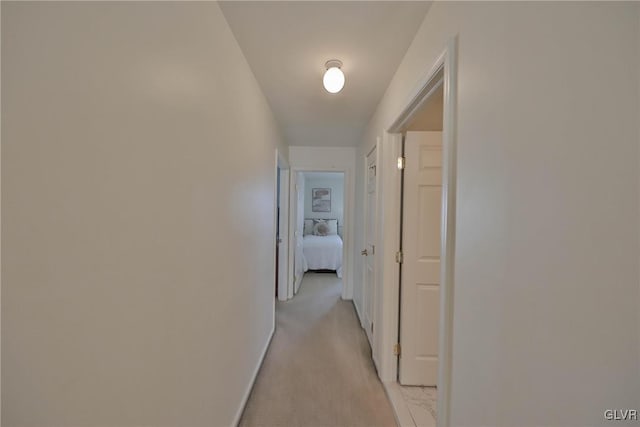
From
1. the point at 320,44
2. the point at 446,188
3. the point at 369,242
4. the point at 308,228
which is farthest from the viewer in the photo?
the point at 308,228

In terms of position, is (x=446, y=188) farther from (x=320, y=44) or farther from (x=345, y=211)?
(x=345, y=211)

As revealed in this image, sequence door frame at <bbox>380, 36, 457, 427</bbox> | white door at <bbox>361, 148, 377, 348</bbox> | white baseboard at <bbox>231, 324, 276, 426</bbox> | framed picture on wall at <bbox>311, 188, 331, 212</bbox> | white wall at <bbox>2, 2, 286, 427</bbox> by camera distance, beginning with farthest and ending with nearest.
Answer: framed picture on wall at <bbox>311, 188, 331, 212</bbox>
white door at <bbox>361, 148, 377, 348</bbox>
white baseboard at <bbox>231, 324, 276, 426</bbox>
door frame at <bbox>380, 36, 457, 427</bbox>
white wall at <bbox>2, 2, 286, 427</bbox>

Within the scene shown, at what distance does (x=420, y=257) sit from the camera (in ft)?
6.81

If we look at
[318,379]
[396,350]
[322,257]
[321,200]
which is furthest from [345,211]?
[321,200]

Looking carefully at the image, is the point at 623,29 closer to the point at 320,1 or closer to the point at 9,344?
the point at 320,1

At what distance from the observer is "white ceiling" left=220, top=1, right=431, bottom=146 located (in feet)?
4.33

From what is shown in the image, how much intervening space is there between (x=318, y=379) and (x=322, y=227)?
4.94 metres

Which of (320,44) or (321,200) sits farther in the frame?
(321,200)

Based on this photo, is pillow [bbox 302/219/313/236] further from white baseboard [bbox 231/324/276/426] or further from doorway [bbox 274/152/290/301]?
white baseboard [bbox 231/324/276/426]

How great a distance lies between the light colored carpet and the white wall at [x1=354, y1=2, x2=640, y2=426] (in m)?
1.18

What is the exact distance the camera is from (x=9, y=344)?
0.47 metres

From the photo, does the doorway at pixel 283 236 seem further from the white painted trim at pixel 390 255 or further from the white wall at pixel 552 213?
the white wall at pixel 552 213

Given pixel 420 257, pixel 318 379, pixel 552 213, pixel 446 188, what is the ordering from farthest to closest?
pixel 318 379 → pixel 420 257 → pixel 446 188 → pixel 552 213

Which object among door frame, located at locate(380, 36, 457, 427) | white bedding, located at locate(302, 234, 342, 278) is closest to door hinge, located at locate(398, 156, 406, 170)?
door frame, located at locate(380, 36, 457, 427)
